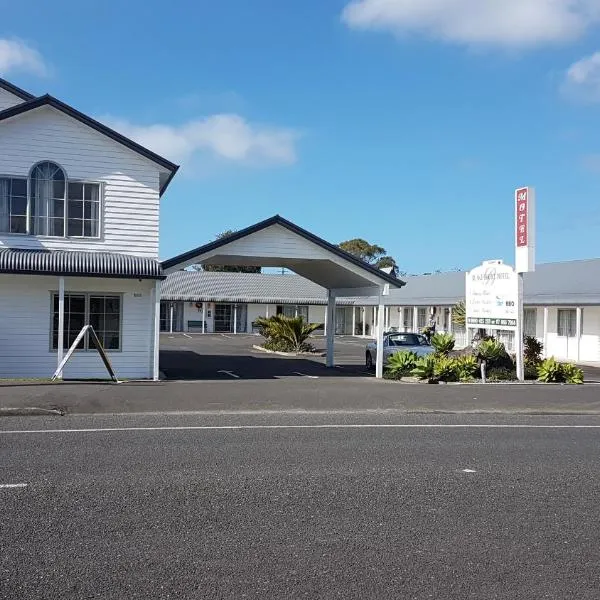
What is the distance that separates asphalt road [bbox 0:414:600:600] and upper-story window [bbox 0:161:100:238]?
919 cm

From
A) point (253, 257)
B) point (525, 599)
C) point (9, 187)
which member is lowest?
point (525, 599)

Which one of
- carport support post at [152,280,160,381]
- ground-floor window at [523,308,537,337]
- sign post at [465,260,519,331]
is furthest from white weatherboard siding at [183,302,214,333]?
carport support post at [152,280,160,381]

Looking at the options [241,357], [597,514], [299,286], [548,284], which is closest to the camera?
[597,514]

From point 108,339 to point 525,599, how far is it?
53.2 ft

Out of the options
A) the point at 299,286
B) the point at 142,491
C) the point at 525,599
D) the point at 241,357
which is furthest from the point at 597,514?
the point at 299,286

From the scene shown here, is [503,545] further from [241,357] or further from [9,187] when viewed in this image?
[241,357]

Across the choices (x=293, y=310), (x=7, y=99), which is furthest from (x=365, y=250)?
(x=7, y=99)

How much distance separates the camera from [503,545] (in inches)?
236

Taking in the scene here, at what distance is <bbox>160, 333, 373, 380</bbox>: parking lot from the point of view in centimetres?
2223

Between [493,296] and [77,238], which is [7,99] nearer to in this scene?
[77,238]

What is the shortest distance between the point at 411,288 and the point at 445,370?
30.9 meters

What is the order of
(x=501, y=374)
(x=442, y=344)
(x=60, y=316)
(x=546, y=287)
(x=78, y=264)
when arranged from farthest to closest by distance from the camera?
(x=546, y=287), (x=442, y=344), (x=501, y=374), (x=78, y=264), (x=60, y=316)

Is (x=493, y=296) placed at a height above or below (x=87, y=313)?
above

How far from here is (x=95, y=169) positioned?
19.5 meters
